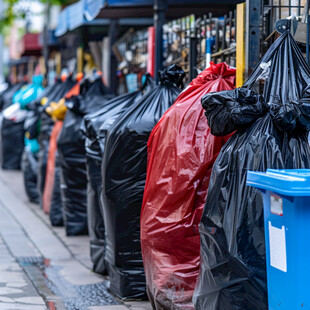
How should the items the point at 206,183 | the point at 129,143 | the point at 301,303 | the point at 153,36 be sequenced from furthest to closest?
the point at 153,36
the point at 129,143
the point at 206,183
the point at 301,303

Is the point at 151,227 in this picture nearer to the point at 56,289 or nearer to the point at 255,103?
the point at 255,103

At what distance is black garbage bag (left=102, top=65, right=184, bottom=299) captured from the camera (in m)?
5.38

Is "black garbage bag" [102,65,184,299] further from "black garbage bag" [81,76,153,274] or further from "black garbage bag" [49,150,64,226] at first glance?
"black garbage bag" [49,150,64,226]

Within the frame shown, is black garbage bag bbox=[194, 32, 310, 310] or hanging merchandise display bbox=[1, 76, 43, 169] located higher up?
black garbage bag bbox=[194, 32, 310, 310]

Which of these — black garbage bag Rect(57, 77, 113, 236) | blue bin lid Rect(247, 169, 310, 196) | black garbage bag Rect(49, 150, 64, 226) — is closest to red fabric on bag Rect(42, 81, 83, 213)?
black garbage bag Rect(49, 150, 64, 226)

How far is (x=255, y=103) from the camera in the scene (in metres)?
3.88

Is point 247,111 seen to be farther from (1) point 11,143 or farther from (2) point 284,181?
(1) point 11,143

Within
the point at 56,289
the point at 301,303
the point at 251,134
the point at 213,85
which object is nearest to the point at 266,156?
the point at 251,134

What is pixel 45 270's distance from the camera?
6941 mm

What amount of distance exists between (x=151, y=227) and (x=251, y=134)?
124cm

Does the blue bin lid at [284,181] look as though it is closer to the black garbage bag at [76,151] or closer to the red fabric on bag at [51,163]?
the black garbage bag at [76,151]

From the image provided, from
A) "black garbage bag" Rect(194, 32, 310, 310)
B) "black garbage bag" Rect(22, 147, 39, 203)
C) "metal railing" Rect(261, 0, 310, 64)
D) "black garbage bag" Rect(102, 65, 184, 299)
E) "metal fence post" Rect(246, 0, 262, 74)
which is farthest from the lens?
"black garbage bag" Rect(22, 147, 39, 203)

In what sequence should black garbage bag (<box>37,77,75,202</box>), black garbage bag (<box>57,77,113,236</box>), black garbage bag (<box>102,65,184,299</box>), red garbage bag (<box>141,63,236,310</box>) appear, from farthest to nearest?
black garbage bag (<box>37,77,75,202</box>)
black garbage bag (<box>57,77,113,236</box>)
black garbage bag (<box>102,65,184,299</box>)
red garbage bag (<box>141,63,236,310</box>)

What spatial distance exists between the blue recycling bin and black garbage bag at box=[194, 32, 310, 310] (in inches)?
7.5
